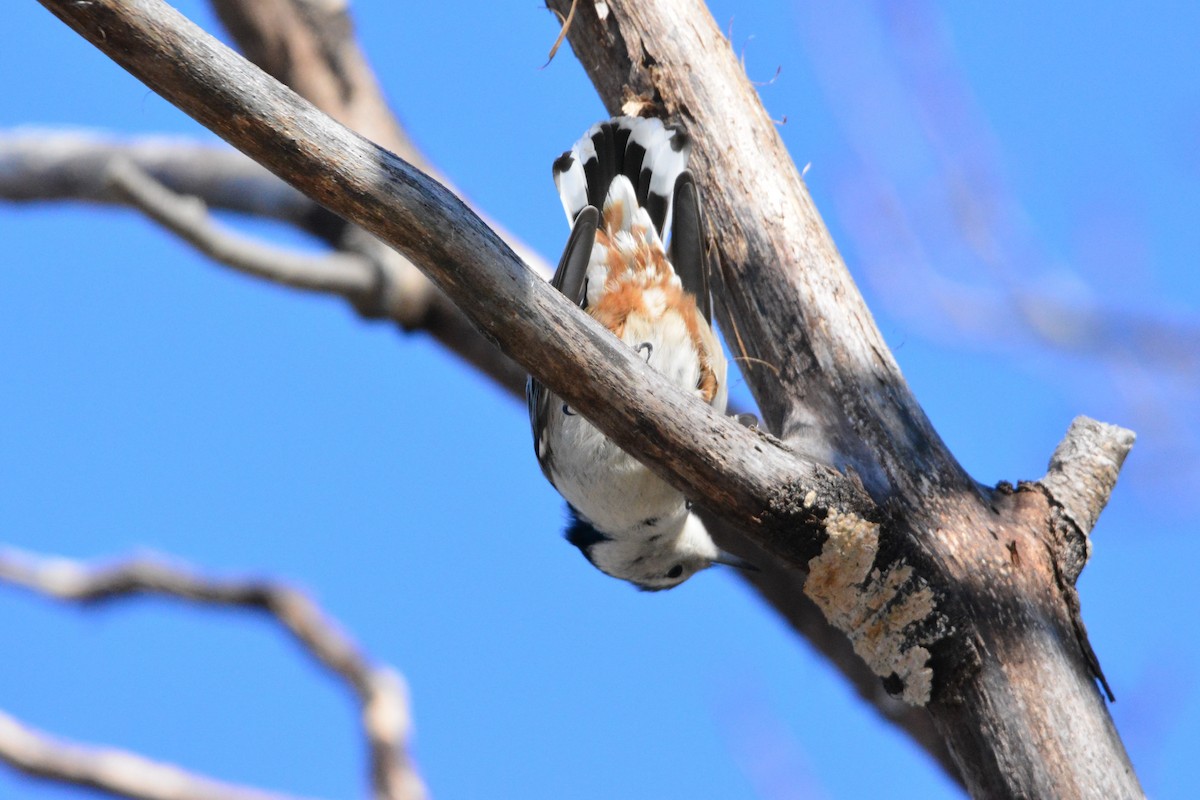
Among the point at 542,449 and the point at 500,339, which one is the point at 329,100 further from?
the point at 500,339

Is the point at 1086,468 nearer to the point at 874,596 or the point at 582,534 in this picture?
the point at 874,596

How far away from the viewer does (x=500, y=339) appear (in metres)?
1.79

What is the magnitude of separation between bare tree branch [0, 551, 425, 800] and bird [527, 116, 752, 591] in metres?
1.08

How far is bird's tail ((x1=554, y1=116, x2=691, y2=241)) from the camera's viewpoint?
2697 millimetres

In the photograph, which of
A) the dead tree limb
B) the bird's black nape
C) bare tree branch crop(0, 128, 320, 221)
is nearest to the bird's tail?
the bird's black nape

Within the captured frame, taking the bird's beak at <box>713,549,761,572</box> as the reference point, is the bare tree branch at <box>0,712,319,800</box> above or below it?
below

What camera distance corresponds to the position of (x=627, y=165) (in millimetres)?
2875

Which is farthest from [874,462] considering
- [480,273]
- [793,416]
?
[480,273]

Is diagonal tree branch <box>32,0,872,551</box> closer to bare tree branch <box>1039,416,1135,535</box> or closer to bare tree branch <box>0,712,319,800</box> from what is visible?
bare tree branch <box>1039,416,1135,535</box>

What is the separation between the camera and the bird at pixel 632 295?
8.89ft

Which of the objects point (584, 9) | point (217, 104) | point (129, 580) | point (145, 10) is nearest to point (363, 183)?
point (217, 104)

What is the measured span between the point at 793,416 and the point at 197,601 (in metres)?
2.79

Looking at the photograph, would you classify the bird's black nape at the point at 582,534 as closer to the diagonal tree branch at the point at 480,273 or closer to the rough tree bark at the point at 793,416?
the rough tree bark at the point at 793,416

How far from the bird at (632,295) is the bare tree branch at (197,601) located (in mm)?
1082
